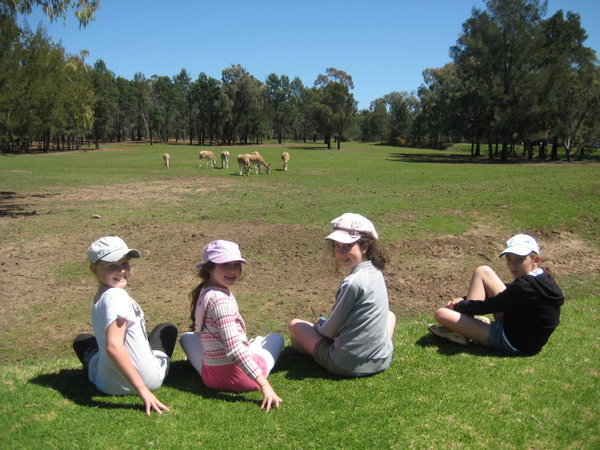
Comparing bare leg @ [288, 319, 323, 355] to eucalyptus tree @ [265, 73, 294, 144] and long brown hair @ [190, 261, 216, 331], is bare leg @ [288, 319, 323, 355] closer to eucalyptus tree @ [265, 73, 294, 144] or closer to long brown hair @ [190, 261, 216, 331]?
long brown hair @ [190, 261, 216, 331]

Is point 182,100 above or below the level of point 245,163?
above

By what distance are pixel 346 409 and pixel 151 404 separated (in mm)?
1651

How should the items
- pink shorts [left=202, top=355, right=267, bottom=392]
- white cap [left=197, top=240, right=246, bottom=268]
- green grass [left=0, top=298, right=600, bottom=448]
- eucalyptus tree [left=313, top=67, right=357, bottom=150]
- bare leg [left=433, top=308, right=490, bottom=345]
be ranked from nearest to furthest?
green grass [left=0, top=298, right=600, bottom=448]
white cap [left=197, top=240, right=246, bottom=268]
pink shorts [left=202, top=355, right=267, bottom=392]
bare leg [left=433, top=308, right=490, bottom=345]
eucalyptus tree [left=313, top=67, right=357, bottom=150]

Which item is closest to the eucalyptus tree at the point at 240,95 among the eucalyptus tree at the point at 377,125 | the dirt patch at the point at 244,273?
the eucalyptus tree at the point at 377,125

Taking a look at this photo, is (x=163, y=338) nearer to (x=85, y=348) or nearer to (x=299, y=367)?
(x=85, y=348)

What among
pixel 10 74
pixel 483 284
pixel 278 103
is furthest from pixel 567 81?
pixel 278 103

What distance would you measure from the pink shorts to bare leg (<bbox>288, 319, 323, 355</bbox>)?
0.65m

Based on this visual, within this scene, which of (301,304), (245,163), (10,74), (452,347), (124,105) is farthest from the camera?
(124,105)

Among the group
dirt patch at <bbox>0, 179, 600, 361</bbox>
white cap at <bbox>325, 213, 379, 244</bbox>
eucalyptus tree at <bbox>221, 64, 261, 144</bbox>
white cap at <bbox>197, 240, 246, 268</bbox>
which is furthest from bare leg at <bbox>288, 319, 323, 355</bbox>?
eucalyptus tree at <bbox>221, 64, 261, 144</bbox>

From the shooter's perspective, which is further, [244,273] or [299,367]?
[244,273]

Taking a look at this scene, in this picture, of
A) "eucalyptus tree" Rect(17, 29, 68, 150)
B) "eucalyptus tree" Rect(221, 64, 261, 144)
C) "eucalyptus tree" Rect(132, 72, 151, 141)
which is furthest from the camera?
"eucalyptus tree" Rect(132, 72, 151, 141)

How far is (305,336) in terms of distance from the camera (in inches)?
199

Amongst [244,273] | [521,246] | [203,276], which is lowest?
[244,273]

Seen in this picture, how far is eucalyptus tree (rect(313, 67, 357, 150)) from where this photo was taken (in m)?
75.0
